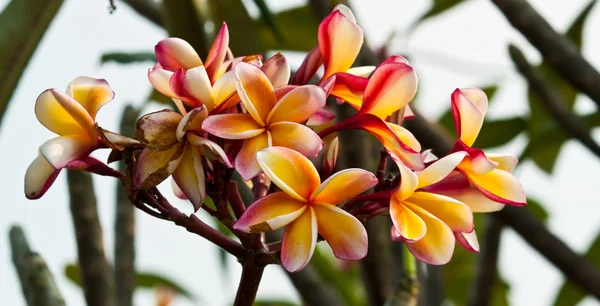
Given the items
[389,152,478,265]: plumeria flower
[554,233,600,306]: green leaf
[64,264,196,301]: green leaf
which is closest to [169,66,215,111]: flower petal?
[389,152,478,265]: plumeria flower

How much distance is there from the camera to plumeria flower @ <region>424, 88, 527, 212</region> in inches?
16.0

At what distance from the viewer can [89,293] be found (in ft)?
2.50

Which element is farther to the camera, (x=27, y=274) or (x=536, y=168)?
(x=536, y=168)

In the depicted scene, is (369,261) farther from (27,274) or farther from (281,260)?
→ (281,260)

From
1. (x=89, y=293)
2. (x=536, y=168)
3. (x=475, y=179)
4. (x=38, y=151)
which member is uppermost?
(x=475, y=179)

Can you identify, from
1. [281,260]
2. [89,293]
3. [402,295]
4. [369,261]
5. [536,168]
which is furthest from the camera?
[536,168]

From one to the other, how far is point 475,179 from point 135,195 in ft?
0.60

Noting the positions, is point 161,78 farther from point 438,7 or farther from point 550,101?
point 438,7

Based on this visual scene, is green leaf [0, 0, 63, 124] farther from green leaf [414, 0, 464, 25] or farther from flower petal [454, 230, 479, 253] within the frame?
green leaf [414, 0, 464, 25]

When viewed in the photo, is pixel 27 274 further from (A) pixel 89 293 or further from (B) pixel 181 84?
(B) pixel 181 84

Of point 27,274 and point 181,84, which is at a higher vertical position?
point 181,84

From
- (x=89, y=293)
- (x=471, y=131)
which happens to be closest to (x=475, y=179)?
(x=471, y=131)

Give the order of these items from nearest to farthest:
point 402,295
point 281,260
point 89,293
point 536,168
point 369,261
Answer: point 281,260, point 402,295, point 89,293, point 369,261, point 536,168

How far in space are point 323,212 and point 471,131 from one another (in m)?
0.10
